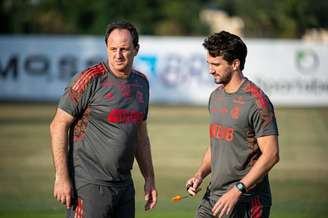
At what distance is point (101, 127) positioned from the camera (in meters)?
6.62

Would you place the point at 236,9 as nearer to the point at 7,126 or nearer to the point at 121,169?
the point at 7,126

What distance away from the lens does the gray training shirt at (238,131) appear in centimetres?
662

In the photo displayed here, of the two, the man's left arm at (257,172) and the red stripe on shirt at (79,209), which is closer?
the man's left arm at (257,172)

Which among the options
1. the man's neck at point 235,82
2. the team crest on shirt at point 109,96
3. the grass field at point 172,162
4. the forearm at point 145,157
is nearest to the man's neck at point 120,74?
the team crest on shirt at point 109,96

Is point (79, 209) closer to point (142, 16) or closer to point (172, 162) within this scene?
point (172, 162)

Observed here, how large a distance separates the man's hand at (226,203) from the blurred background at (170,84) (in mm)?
5240

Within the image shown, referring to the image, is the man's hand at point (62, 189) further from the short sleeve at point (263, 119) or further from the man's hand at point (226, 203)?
the short sleeve at point (263, 119)

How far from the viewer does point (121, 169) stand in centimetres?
670

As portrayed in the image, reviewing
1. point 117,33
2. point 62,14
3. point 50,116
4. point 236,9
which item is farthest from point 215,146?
point 236,9

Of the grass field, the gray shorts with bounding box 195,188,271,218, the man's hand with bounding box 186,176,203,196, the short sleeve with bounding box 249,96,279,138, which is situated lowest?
the grass field

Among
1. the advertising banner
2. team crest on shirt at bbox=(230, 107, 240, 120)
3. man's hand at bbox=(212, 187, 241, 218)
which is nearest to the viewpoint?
man's hand at bbox=(212, 187, 241, 218)

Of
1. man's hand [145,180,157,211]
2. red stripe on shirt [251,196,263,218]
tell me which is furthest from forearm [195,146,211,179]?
red stripe on shirt [251,196,263,218]

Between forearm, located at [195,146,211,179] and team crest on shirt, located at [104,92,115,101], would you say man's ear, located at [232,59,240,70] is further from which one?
team crest on shirt, located at [104,92,115,101]

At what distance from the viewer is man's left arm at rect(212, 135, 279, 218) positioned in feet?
21.1
